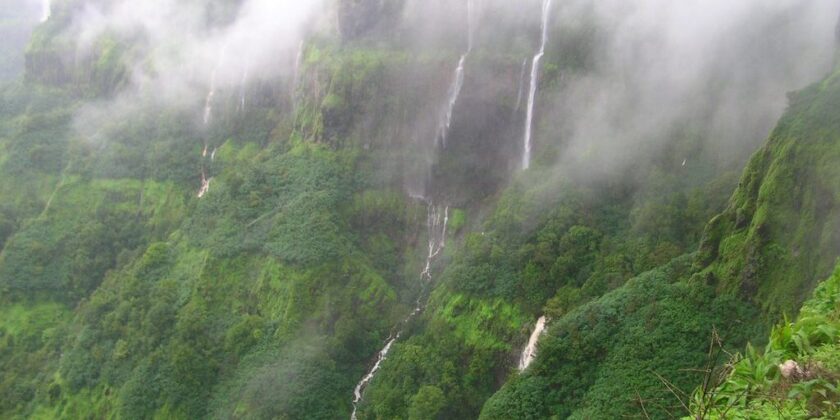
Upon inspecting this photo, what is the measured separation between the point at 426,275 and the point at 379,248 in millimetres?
3769

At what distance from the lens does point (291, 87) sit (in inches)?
1890

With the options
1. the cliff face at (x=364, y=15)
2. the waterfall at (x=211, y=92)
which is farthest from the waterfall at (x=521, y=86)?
the waterfall at (x=211, y=92)

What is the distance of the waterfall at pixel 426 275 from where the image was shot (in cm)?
3425

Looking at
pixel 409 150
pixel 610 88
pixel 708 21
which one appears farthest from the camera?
pixel 409 150

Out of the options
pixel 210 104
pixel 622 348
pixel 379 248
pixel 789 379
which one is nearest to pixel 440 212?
pixel 379 248

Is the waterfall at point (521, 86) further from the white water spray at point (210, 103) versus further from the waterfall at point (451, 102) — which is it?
the white water spray at point (210, 103)

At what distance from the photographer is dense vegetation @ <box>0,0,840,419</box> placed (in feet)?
70.9

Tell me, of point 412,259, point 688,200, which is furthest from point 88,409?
point 688,200

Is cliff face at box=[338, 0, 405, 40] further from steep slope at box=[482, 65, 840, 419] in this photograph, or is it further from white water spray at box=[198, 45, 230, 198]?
steep slope at box=[482, 65, 840, 419]

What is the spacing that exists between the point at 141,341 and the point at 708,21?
34386 mm

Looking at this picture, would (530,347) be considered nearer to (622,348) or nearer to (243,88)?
(622,348)

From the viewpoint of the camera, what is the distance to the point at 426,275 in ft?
126

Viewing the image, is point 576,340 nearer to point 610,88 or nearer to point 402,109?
point 610,88

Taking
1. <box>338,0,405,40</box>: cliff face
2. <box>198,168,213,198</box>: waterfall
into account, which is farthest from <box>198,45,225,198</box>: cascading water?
<box>338,0,405,40</box>: cliff face
